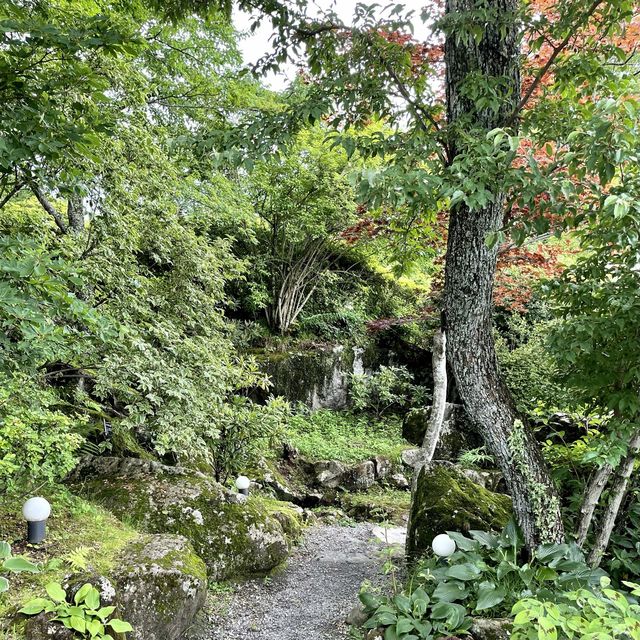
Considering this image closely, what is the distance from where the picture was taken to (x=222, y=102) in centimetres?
516

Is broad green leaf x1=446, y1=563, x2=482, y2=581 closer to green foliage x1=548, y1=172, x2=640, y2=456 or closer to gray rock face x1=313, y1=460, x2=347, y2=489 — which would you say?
green foliage x1=548, y1=172, x2=640, y2=456

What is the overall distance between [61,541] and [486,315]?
3.16 m

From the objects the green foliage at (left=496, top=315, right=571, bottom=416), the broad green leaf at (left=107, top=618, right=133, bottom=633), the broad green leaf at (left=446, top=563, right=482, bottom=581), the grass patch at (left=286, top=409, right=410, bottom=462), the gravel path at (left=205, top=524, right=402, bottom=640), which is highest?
the green foliage at (left=496, top=315, right=571, bottom=416)

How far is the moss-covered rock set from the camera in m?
3.63

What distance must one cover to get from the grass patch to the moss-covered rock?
12.9 ft

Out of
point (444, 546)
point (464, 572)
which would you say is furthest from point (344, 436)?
point (464, 572)

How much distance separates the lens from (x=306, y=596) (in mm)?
3797

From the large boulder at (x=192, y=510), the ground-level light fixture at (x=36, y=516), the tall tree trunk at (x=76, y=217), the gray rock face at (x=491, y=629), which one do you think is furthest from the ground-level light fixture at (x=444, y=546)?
the tall tree trunk at (x=76, y=217)

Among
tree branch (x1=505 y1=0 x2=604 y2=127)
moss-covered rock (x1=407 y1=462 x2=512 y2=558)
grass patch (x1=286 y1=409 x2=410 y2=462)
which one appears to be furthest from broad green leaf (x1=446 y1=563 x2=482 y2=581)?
grass patch (x1=286 y1=409 x2=410 y2=462)

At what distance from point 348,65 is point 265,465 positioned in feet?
17.7

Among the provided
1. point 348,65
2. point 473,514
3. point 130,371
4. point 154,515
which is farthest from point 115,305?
point 473,514

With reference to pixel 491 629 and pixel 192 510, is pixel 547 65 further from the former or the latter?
pixel 192 510

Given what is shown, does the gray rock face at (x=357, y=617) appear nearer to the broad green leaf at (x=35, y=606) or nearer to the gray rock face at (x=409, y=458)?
the broad green leaf at (x=35, y=606)

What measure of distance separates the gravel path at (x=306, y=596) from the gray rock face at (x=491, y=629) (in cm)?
86
